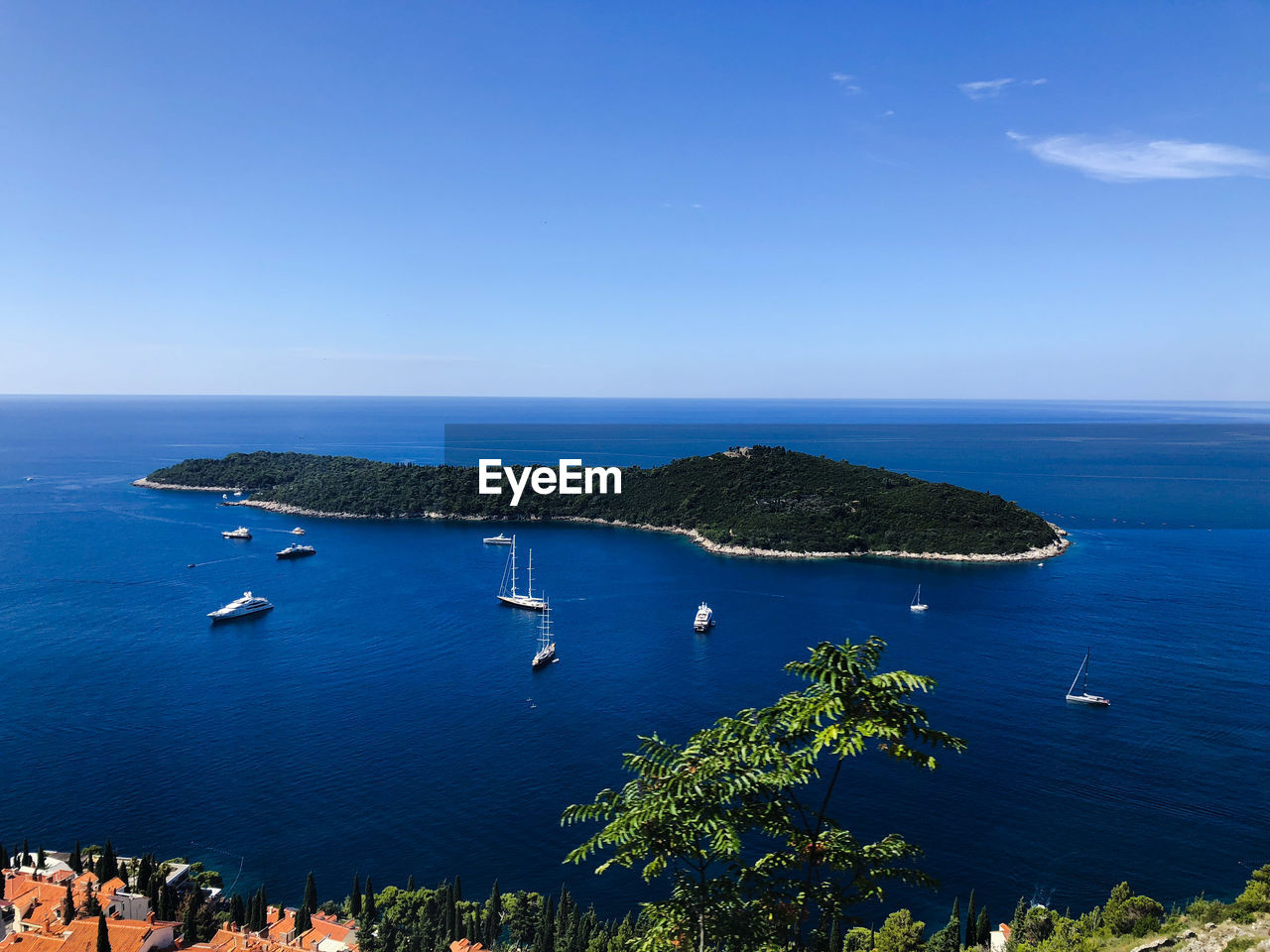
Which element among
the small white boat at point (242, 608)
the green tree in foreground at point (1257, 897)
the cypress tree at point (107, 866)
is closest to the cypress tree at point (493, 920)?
the cypress tree at point (107, 866)

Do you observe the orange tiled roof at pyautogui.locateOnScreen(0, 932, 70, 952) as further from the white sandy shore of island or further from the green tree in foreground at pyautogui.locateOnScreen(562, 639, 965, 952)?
the white sandy shore of island

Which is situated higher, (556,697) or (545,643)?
(545,643)

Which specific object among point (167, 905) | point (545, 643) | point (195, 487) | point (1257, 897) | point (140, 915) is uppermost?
point (195, 487)

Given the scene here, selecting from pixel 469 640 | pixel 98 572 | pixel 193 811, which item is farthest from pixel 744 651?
pixel 98 572

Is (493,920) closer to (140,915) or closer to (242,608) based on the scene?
(140,915)

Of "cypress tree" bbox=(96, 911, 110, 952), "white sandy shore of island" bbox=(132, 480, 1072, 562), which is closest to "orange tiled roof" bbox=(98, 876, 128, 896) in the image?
"cypress tree" bbox=(96, 911, 110, 952)

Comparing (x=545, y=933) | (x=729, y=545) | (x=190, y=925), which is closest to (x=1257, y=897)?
(x=545, y=933)
